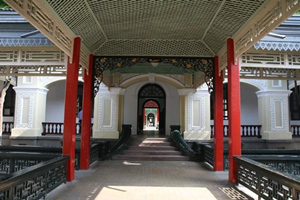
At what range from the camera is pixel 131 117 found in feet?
45.8

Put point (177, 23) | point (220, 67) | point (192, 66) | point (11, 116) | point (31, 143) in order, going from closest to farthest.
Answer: point (177, 23) → point (220, 67) → point (192, 66) → point (31, 143) → point (11, 116)

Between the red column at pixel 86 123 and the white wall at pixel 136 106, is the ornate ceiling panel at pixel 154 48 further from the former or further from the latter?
the white wall at pixel 136 106

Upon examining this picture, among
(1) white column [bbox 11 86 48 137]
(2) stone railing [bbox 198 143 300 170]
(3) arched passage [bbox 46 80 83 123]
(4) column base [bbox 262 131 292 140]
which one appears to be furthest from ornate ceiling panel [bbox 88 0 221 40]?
(3) arched passage [bbox 46 80 83 123]

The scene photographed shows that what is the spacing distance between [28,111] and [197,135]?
26.2 ft

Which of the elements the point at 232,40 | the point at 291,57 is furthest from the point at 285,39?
the point at 232,40

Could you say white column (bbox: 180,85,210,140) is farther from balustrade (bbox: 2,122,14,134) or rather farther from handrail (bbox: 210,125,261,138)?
balustrade (bbox: 2,122,14,134)

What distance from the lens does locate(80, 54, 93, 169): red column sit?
6.52 meters

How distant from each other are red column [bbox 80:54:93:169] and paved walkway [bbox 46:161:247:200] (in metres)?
0.32

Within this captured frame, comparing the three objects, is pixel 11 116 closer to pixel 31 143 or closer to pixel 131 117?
pixel 31 143

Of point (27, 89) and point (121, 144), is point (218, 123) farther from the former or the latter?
point (27, 89)

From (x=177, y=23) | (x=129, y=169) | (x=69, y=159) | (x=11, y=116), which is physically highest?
(x=177, y=23)

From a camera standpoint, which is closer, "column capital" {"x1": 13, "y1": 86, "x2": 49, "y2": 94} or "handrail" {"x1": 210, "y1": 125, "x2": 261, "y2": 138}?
"column capital" {"x1": 13, "y1": 86, "x2": 49, "y2": 94}

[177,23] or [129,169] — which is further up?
[177,23]

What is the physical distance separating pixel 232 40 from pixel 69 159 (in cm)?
439
